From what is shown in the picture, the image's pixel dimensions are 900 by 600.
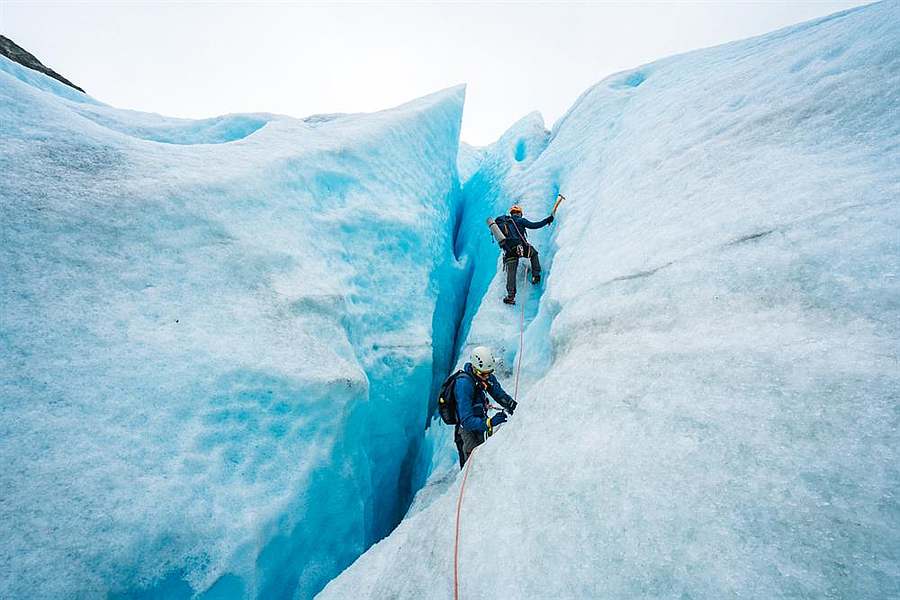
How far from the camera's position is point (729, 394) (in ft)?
4.99

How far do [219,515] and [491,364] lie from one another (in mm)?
2203

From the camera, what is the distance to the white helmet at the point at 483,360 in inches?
131

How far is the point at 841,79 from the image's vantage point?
2658 mm

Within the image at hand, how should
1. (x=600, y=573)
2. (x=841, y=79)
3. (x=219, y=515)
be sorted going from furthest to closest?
(x=841, y=79) → (x=219, y=515) → (x=600, y=573)

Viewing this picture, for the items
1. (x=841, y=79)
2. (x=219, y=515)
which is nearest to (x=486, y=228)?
(x=841, y=79)

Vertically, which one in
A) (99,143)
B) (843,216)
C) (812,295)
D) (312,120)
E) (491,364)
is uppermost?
(312,120)

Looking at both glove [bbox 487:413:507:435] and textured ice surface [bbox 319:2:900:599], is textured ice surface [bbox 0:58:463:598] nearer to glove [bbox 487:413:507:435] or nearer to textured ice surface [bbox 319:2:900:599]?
textured ice surface [bbox 319:2:900:599]

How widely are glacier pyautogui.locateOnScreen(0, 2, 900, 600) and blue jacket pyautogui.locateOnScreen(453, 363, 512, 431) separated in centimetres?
63

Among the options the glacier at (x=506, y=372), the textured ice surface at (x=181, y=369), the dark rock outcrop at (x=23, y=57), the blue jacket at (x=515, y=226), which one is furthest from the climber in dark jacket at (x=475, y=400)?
the dark rock outcrop at (x=23, y=57)

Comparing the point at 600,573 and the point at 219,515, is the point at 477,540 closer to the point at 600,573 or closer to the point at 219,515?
the point at 600,573

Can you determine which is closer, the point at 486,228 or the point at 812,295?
the point at 812,295

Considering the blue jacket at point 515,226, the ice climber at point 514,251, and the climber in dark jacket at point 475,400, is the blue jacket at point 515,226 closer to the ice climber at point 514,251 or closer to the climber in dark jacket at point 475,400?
the ice climber at point 514,251

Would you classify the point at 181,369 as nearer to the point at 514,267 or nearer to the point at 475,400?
the point at 475,400

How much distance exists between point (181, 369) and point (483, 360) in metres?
2.25
